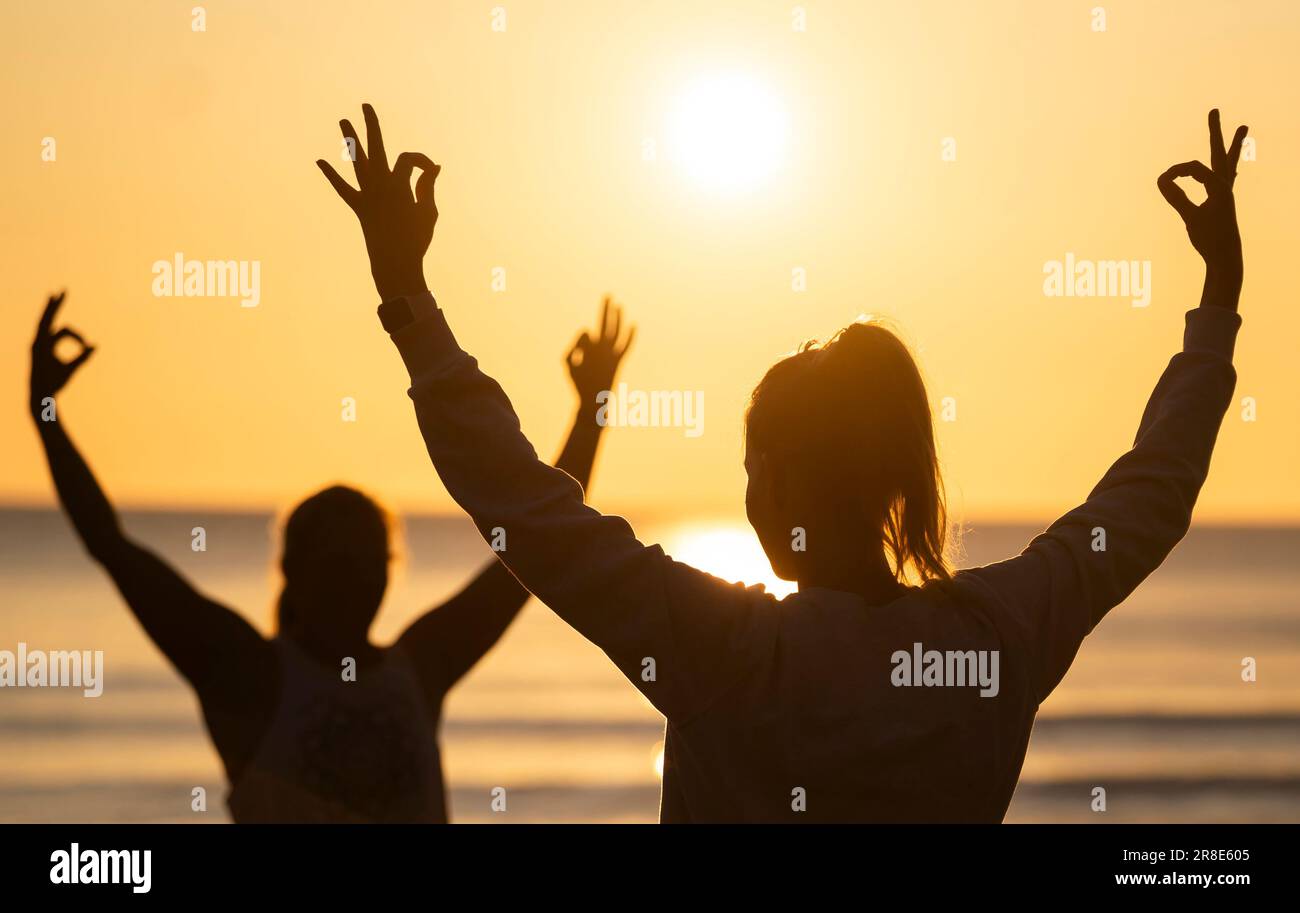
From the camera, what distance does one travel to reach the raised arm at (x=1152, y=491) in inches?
75.4

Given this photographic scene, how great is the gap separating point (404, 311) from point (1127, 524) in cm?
106

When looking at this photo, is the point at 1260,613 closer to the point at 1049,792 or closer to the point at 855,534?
the point at 1049,792

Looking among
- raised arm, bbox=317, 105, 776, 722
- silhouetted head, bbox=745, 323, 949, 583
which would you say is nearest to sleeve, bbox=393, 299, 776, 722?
raised arm, bbox=317, 105, 776, 722

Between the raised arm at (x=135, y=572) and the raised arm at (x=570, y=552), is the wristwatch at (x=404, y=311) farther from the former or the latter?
the raised arm at (x=135, y=572)

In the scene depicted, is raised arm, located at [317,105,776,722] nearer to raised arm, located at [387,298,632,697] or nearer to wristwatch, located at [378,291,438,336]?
wristwatch, located at [378,291,438,336]

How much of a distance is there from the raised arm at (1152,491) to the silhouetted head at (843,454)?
0.46ft

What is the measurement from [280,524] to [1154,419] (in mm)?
2323

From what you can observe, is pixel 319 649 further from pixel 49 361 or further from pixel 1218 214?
pixel 1218 214

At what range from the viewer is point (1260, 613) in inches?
1037

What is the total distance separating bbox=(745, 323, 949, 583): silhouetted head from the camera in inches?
72.9

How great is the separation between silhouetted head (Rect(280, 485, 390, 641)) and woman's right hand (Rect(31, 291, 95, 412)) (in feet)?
2.86

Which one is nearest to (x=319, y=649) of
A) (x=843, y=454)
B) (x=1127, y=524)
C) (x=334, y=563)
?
(x=334, y=563)
